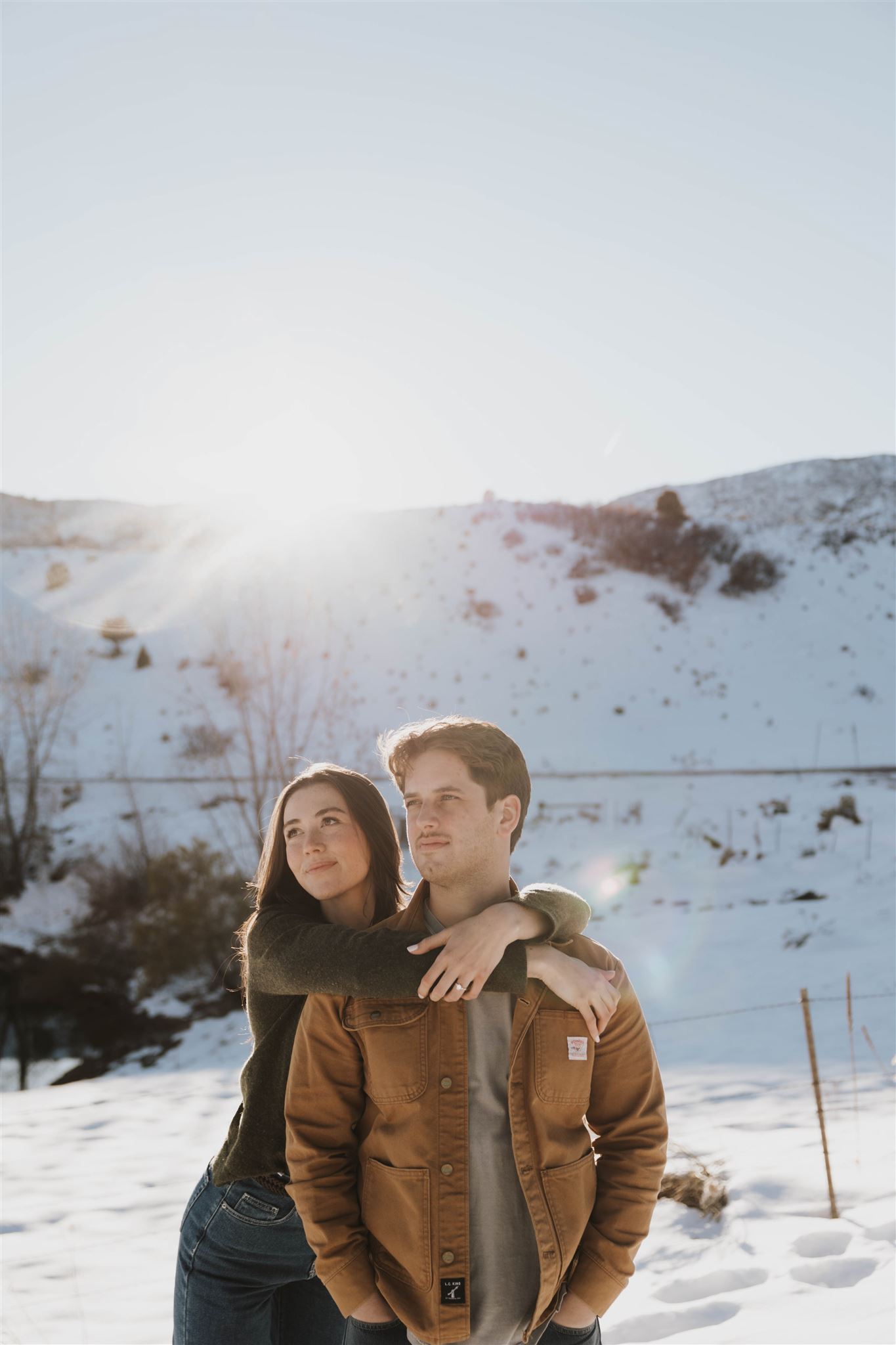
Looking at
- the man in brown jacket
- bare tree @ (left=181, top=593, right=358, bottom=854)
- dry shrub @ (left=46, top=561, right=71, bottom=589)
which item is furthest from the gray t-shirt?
dry shrub @ (left=46, top=561, right=71, bottom=589)

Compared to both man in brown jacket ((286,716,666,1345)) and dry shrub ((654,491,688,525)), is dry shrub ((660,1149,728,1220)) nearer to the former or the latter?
man in brown jacket ((286,716,666,1345))

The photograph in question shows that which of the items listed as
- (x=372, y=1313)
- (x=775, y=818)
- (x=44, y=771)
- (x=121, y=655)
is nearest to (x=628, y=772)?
(x=775, y=818)

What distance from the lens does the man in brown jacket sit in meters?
1.69

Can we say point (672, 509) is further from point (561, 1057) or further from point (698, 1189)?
point (561, 1057)

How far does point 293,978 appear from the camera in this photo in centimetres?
186

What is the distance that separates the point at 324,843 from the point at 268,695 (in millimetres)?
17693

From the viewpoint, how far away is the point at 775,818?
13.1m

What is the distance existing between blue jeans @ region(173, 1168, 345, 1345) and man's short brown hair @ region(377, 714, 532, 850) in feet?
3.49

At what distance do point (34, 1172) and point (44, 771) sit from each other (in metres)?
14.6

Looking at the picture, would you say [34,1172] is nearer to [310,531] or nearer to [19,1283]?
[19,1283]

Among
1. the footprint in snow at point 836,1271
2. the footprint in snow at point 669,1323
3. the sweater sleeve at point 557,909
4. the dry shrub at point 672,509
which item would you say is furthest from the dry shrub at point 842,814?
the dry shrub at point 672,509

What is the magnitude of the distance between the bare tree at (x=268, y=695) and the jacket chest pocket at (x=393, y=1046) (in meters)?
12.2

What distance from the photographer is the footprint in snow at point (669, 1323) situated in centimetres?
304

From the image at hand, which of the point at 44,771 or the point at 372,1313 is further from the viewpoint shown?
the point at 44,771
